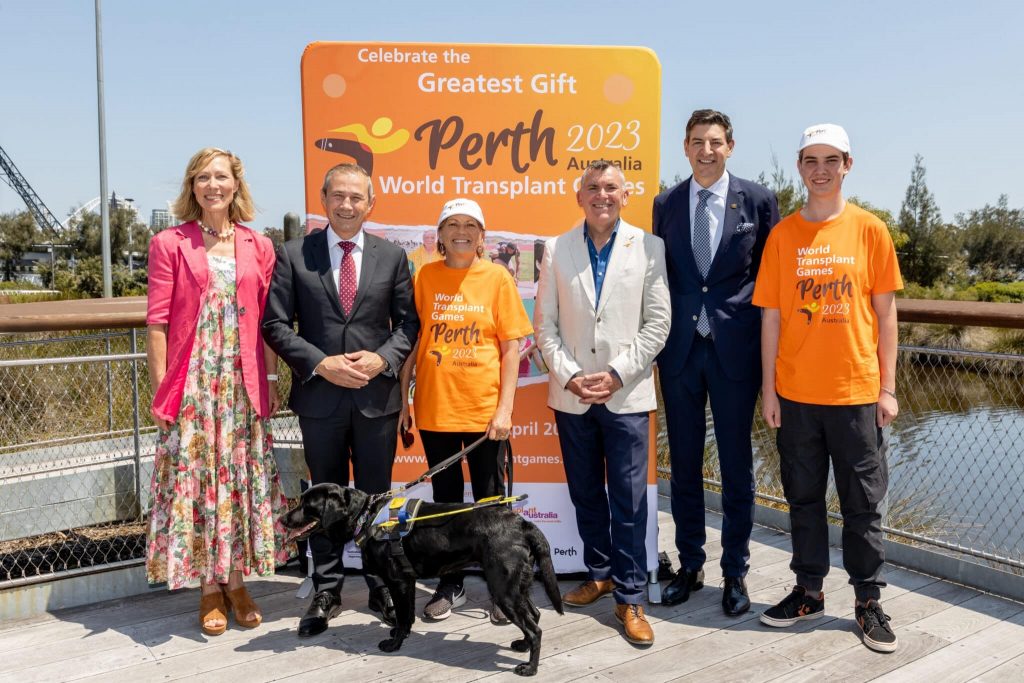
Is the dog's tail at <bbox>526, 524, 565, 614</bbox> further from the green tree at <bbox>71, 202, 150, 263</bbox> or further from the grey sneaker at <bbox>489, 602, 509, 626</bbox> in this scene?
the green tree at <bbox>71, 202, 150, 263</bbox>

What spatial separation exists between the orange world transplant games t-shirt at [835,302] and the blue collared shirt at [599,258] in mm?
624

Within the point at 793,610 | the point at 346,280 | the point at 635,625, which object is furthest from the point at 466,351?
the point at 793,610

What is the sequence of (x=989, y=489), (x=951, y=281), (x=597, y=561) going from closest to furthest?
(x=597, y=561)
(x=989, y=489)
(x=951, y=281)

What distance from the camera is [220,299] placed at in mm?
2713

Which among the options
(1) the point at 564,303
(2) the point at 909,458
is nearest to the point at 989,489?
(2) the point at 909,458

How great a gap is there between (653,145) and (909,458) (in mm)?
4682

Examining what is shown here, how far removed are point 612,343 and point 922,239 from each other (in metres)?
31.3

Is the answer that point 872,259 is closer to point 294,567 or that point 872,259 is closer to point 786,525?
point 786,525

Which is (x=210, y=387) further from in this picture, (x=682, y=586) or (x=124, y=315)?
(x=682, y=586)

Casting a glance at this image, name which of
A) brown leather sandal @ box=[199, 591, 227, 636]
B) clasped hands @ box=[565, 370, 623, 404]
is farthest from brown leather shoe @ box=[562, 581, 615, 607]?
brown leather sandal @ box=[199, 591, 227, 636]

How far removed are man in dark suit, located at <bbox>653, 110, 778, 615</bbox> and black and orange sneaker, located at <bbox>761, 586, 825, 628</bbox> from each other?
0.13 m

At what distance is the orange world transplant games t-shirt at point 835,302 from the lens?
258 centimetres

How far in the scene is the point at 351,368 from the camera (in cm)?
263

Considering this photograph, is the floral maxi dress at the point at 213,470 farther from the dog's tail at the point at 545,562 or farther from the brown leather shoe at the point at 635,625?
the brown leather shoe at the point at 635,625
